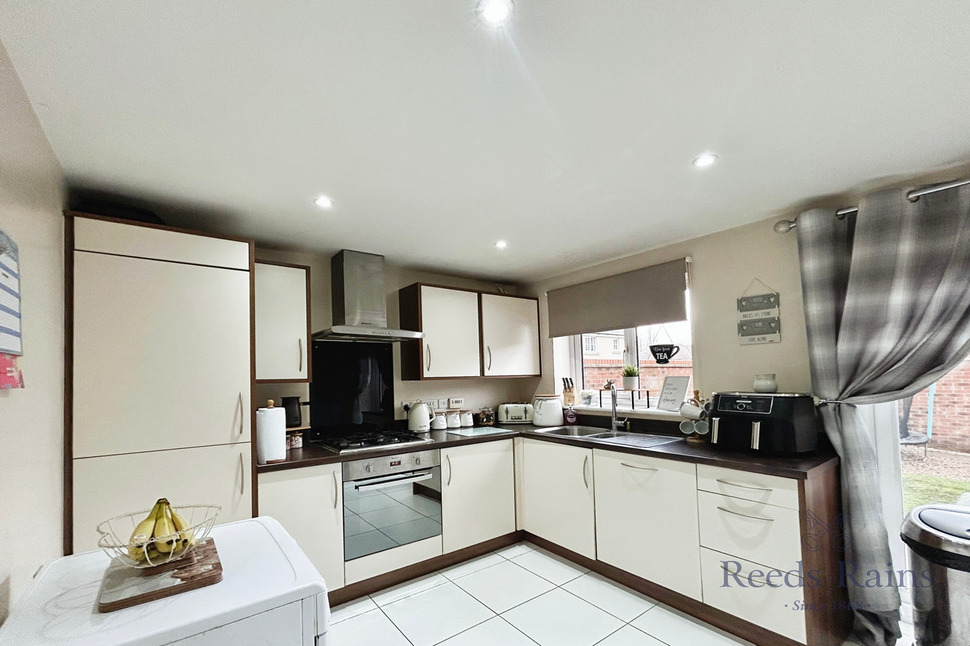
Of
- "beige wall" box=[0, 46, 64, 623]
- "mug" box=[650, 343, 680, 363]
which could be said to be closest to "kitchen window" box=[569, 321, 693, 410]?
"mug" box=[650, 343, 680, 363]

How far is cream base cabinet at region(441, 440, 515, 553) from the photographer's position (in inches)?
121

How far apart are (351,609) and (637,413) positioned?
2.29 meters

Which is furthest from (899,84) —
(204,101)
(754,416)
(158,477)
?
(158,477)

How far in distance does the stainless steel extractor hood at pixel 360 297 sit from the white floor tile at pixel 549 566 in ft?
5.79

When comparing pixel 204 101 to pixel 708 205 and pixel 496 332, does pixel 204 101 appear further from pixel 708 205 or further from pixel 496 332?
pixel 496 332

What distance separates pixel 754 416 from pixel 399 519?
85.9 inches

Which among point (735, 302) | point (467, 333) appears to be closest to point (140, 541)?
point (467, 333)

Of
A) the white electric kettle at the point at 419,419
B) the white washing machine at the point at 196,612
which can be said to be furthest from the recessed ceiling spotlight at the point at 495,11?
the white electric kettle at the point at 419,419

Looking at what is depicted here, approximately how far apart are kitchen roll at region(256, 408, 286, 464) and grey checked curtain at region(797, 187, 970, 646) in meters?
2.95

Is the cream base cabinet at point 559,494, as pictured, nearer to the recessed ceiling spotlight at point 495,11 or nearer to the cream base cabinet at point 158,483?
the cream base cabinet at point 158,483

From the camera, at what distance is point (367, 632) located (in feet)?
7.60

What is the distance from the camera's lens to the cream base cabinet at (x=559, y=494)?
2.94m

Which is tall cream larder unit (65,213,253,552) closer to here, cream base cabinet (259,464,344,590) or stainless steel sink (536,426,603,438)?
cream base cabinet (259,464,344,590)

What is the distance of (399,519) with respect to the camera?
2.86 metres
